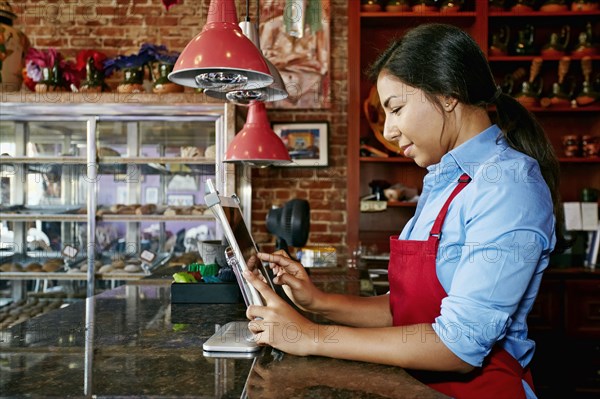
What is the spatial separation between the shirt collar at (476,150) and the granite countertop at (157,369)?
1.53ft

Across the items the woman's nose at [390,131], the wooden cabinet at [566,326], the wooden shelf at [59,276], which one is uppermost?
the woman's nose at [390,131]

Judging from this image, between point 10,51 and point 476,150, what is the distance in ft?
12.6

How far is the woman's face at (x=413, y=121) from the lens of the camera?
1255 millimetres

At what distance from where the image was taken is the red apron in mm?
1188

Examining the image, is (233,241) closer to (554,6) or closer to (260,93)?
(260,93)

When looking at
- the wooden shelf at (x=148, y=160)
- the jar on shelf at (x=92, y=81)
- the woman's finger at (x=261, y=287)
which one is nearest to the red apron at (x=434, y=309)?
the woman's finger at (x=261, y=287)

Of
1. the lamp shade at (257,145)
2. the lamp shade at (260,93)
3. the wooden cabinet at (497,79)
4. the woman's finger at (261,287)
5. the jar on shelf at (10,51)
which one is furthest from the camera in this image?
the wooden cabinet at (497,79)

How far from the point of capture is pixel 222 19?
1724mm

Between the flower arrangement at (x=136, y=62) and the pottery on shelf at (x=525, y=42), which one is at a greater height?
the pottery on shelf at (x=525, y=42)

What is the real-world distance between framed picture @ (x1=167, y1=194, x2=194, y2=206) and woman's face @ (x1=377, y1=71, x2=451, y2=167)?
3.35 metres

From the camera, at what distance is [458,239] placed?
46.9 inches

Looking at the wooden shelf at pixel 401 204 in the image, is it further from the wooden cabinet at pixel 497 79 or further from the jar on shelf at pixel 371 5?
the jar on shelf at pixel 371 5

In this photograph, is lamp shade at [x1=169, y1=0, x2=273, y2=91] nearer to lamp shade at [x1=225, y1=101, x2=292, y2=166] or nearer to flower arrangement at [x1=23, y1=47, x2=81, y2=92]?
lamp shade at [x1=225, y1=101, x2=292, y2=166]

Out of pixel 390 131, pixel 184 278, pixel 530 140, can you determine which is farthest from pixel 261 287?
pixel 184 278
